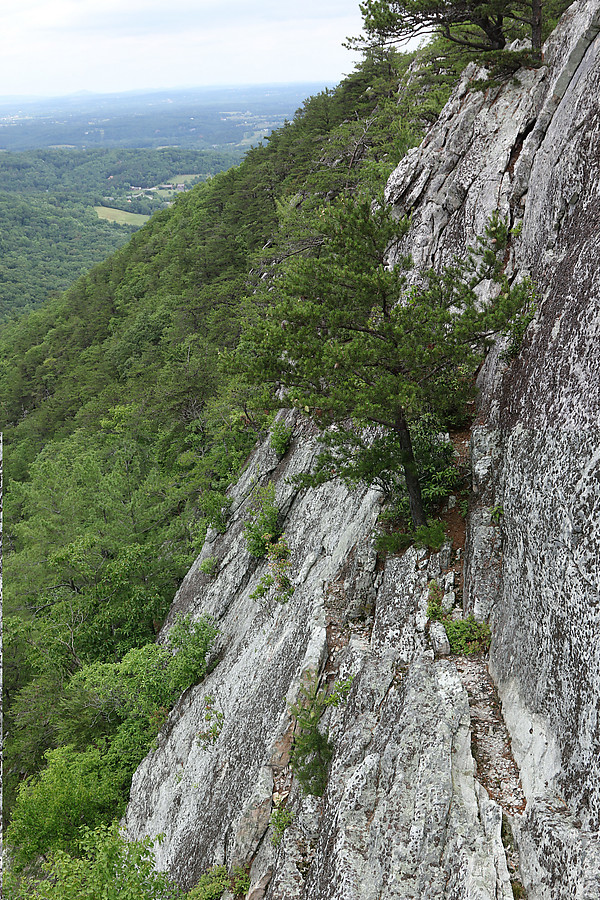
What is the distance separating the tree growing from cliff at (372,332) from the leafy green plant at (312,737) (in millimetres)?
3702

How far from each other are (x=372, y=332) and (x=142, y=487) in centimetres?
2059

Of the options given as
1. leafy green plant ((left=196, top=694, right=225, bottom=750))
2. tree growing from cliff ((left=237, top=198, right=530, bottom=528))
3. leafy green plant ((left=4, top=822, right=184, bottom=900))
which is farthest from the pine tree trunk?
leafy green plant ((left=4, top=822, right=184, bottom=900))

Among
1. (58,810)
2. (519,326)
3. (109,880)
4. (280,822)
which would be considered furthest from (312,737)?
(58,810)

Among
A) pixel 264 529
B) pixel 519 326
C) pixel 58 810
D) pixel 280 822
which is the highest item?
pixel 519 326

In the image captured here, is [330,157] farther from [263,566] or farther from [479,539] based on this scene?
[479,539]

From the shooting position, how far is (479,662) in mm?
8672

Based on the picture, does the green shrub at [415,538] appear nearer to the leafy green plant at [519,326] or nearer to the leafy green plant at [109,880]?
the leafy green plant at [519,326]

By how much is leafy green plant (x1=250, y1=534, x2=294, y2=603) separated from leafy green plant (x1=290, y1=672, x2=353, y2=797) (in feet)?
11.3

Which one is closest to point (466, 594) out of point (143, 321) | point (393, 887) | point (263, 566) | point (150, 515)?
point (393, 887)

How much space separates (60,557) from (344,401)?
20.0 m

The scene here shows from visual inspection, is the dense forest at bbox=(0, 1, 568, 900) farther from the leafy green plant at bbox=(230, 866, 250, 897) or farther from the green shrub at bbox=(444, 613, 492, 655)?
the green shrub at bbox=(444, 613, 492, 655)

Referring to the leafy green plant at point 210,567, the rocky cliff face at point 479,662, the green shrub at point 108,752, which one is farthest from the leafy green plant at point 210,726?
the leafy green plant at point 210,567

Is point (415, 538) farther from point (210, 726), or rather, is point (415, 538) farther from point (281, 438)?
point (281, 438)

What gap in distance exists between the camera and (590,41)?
11641 mm
